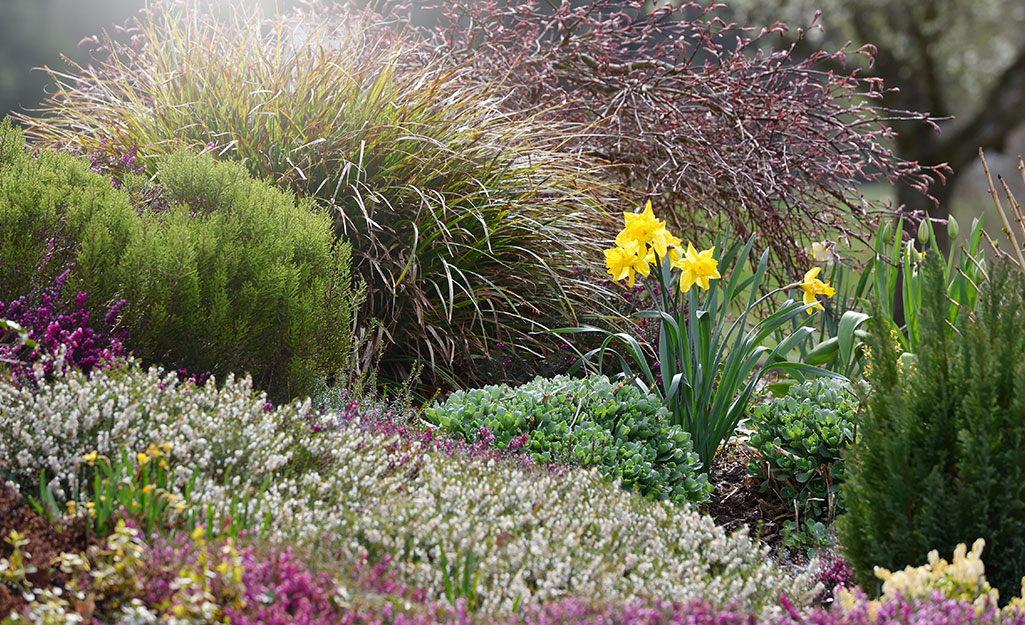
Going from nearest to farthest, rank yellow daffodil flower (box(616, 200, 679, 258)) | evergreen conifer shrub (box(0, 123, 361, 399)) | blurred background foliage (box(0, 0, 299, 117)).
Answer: evergreen conifer shrub (box(0, 123, 361, 399)) < yellow daffodil flower (box(616, 200, 679, 258)) < blurred background foliage (box(0, 0, 299, 117))

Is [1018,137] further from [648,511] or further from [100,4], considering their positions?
[100,4]

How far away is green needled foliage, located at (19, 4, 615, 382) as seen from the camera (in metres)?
4.02

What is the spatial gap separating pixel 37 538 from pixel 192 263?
121 centimetres

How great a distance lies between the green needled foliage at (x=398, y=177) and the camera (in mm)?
4023

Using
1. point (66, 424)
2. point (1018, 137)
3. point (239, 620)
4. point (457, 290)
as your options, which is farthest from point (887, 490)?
point (1018, 137)

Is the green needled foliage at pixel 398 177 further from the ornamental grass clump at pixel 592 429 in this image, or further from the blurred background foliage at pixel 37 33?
the blurred background foliage at pixel 37 33

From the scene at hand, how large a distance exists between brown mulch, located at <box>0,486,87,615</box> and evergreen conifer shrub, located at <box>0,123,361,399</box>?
94 cm

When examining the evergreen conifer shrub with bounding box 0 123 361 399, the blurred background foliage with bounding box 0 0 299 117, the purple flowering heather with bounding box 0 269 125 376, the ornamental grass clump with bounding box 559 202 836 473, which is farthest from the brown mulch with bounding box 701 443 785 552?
the blurred background foliage with bounding box 0 0 299 117

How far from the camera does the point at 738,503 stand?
143 inches

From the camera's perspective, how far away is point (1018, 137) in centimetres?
1295

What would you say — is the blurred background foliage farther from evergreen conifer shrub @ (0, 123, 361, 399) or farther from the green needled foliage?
evergreen conifer shrub @ (0, 123, 361, 399)

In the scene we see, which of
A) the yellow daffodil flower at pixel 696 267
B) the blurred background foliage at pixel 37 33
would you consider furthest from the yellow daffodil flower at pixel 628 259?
the blurred background foliage at pixel 37 33

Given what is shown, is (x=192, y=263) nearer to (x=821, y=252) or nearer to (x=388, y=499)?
(x=388, y=499)

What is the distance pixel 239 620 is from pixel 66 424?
2.79 feet
